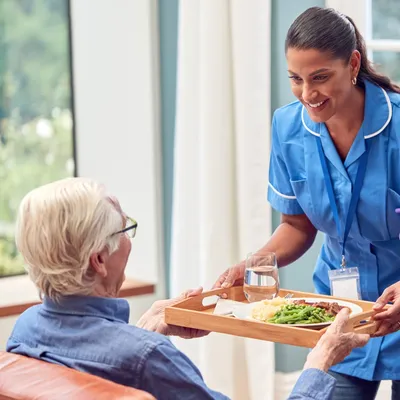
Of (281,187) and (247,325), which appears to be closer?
(247,325)

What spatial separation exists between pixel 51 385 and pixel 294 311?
63 centimetres

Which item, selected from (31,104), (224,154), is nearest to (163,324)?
(224,154)

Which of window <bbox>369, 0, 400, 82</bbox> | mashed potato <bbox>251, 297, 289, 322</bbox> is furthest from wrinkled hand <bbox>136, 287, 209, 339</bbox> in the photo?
window <bbox>369, 0, 400, 82</bbox>

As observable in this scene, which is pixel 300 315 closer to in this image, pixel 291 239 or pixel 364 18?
pixel 291 239

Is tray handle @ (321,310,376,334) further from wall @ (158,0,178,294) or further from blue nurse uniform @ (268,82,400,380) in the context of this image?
wall @ (158,0,178,294)

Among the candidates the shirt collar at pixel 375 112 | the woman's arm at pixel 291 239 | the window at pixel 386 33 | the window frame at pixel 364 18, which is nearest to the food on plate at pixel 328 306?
the woman's arm at pixel 291 239

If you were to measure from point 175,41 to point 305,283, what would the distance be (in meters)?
1.12

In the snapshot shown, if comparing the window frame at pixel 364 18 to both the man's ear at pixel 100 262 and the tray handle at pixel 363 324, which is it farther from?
the man's ear at pixel 100 262

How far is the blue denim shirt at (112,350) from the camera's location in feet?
5.49

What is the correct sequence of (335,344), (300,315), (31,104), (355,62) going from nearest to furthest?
(335,344)
(300,315)
(355,62)
(31,104)

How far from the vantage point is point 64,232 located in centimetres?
171

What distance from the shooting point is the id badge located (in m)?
2.30

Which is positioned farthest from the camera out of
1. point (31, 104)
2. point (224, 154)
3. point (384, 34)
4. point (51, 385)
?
point (31, 104)

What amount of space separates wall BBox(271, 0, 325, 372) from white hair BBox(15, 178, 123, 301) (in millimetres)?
1821
